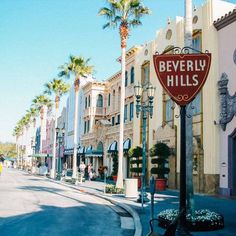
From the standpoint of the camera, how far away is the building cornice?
21919 mm

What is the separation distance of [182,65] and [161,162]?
1937cm

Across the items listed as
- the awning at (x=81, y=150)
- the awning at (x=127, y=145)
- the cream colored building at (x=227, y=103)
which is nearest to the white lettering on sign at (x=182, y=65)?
the cream colored building at (x=227, y=103)

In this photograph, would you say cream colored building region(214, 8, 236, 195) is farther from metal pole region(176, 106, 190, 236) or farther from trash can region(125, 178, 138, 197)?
metal pole region(176, 106, 190, 236)

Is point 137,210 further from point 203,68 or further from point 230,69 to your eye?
point 230,69

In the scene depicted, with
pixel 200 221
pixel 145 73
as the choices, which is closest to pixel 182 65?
pixel 200 221

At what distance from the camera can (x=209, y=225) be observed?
1047 centimetres

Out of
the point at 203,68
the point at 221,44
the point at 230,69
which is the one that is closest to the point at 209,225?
the point at 203,68

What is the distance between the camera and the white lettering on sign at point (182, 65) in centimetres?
830

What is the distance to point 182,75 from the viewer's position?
27.3ft

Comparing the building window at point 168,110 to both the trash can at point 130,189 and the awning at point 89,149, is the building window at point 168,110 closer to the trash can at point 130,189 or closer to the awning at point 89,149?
the trash can at point 130,189

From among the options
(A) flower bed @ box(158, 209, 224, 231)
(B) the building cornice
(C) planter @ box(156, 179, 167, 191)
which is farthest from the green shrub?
(A) flower bed @ box(158, 209, 224, 231)

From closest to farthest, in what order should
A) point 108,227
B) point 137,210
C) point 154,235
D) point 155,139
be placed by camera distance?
point 154,235 < point 108,227 < point 137,210 < point 155,139

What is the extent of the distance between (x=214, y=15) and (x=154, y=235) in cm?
2122

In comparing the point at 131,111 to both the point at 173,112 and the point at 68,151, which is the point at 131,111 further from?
the point at 68,151
